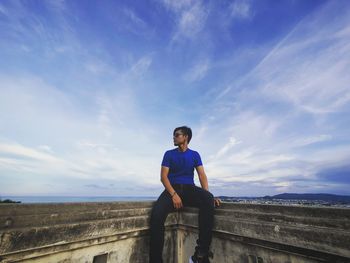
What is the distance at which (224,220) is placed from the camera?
8.86ft

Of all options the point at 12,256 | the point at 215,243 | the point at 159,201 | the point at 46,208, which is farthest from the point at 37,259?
the point at 215,243

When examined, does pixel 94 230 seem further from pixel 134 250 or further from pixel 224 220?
pixel 224 220

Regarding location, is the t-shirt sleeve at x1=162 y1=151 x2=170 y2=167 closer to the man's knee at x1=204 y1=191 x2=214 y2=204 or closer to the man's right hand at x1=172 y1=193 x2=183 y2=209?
the man's right hand at x1=172 y1=193 x2=183 y2=209

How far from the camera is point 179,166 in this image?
372 cm

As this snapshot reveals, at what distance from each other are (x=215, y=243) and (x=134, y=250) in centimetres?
108

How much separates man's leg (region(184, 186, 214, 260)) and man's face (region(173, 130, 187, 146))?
107 cm

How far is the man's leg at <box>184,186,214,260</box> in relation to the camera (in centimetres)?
Result: 270

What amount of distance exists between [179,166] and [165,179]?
0.39 meters

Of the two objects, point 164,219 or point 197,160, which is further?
point 197,160

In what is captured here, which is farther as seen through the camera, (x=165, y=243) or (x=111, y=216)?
(x=165, y=243)

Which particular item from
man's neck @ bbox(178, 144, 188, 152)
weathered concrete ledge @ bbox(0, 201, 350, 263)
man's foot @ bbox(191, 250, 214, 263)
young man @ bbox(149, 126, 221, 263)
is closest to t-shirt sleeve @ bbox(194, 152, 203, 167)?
young man @ bbox(149, 126, 221, 263)

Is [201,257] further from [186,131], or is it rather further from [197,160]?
[186,131]

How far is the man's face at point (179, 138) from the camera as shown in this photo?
408cm

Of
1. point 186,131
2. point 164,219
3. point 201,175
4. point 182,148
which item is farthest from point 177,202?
point 186,131
